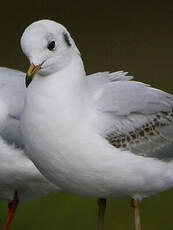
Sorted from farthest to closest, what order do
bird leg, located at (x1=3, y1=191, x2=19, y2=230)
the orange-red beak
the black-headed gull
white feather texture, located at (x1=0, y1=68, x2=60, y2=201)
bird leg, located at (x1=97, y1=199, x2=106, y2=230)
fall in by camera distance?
1. bird leg, located at (x1=3, y1=191, x2=19, y2=230)
2. white feather texture, located at (x1=0, y1=68, x2=60, y2=201)
3. bird leg, located at (x1=97, y1=199, x2=106, y2=230)
4. the black-headed gull
5. the orange-red beak

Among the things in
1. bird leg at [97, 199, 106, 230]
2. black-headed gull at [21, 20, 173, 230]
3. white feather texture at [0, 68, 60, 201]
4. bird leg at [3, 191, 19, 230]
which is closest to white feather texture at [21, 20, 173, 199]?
black-headed gull at [21, 20, 173, 230]

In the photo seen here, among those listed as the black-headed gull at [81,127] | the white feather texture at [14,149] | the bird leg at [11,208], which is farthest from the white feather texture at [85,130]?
the bird leg at [11,208]

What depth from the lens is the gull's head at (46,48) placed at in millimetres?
4523

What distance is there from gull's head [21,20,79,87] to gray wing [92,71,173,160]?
0.95ft

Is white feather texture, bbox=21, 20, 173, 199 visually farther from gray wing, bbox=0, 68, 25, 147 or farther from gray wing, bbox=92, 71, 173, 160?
gray wing, bbox=0, 68, 25, 147

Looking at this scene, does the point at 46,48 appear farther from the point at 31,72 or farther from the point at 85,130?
the point at 85,130

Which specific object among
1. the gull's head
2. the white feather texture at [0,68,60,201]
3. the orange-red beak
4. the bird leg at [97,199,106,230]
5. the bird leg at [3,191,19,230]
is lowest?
the bird leg at [3,191,19,230]

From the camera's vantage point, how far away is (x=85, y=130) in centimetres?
465

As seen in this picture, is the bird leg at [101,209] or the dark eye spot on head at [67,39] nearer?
the dark eye spot on head at [67,39]

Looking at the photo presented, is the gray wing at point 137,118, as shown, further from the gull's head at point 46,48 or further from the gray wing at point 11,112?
the gray wing at point 11,112

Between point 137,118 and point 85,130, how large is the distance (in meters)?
0.37

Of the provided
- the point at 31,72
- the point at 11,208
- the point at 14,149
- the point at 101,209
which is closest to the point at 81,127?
the point at 31,72

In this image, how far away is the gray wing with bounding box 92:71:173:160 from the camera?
15.7ft

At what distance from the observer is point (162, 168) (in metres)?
4.93
